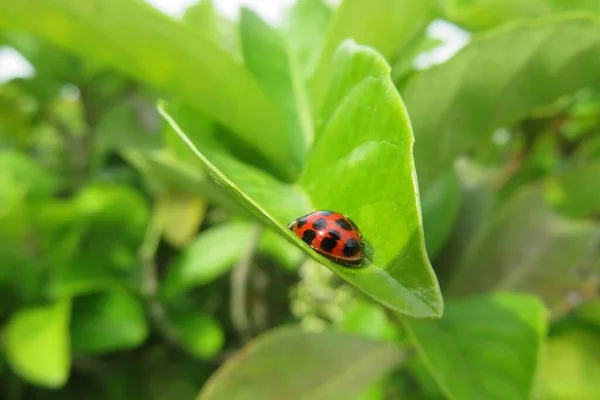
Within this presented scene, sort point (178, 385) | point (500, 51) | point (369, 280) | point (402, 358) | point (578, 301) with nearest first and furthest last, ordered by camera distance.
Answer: point (369, 280)
point (500, 51)
point (402, 358)
point (578, 301)
point (178, 385)

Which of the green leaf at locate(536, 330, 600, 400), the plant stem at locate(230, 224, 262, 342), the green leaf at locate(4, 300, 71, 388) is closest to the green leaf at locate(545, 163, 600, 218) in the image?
the green leaf at locate(536, 330, 600, 400)

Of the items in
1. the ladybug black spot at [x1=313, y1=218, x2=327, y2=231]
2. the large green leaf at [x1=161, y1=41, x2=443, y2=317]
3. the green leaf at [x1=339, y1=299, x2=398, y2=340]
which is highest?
the large green leaf at [x1=161, y1=41, x2=443, y2=317]

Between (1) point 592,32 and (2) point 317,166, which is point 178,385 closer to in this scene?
(2) point 317,166

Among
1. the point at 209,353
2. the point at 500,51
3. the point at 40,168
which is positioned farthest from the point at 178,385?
the point at 500,51

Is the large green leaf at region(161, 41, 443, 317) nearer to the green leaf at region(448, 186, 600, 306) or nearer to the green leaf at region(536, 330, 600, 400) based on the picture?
the green leaf at region(448, 186, 600, 306)

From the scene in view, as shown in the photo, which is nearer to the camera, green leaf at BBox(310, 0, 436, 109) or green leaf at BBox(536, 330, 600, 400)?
green leaf at BBox(310, 0, 436, 109)

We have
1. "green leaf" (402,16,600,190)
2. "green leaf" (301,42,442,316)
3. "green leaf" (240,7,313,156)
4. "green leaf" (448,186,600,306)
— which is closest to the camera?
"green leaf" (301,42,442,316)
